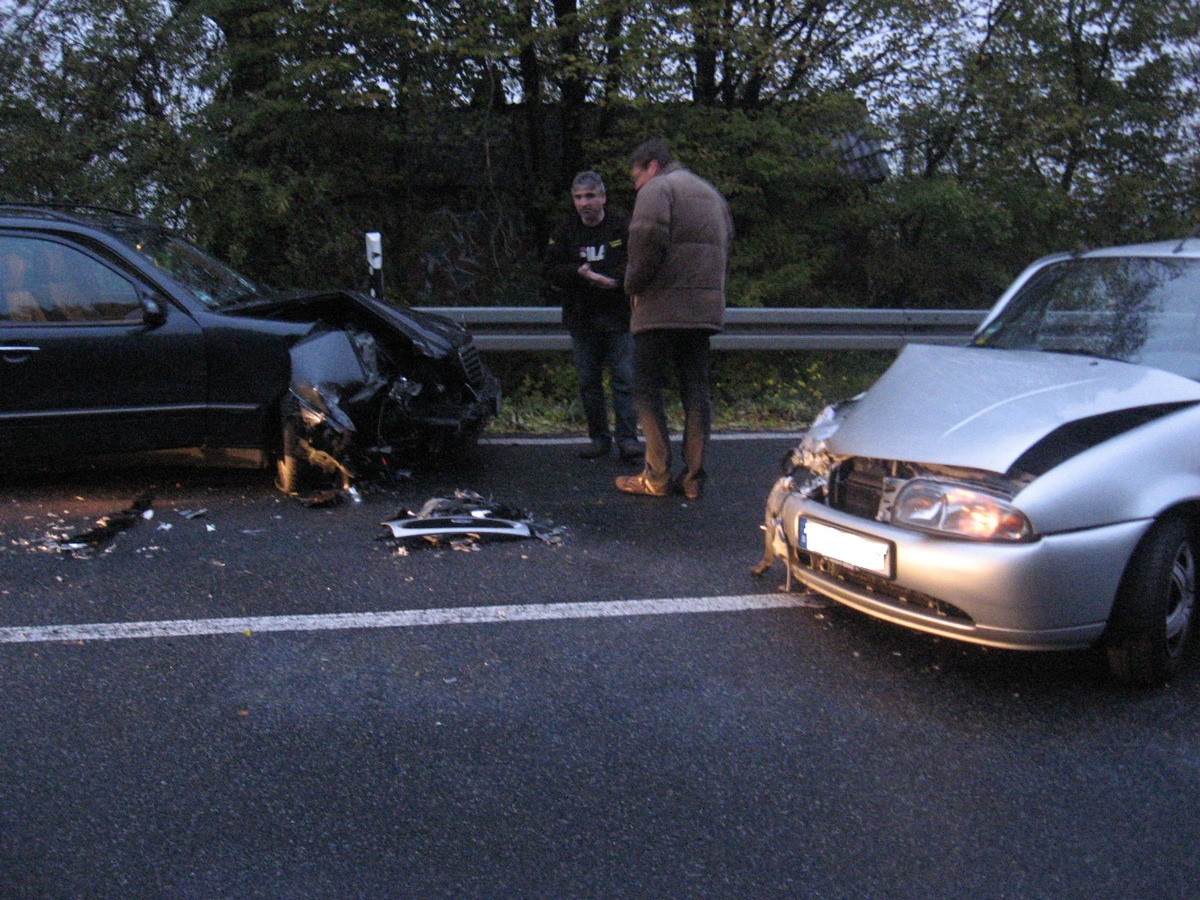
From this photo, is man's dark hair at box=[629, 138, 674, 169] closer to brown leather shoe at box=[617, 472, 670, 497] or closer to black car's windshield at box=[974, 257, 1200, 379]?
brown leather shoe at box=[617, 472, 670, 497]

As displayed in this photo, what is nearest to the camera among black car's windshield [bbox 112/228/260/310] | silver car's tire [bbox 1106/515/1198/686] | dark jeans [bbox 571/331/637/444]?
silver car's tire [bbox 1106/515/1198/686]

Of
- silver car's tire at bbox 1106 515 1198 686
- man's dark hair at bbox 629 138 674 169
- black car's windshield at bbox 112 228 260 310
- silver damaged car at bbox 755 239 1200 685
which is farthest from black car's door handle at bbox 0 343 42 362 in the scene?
silver car's tire at bbox 1106 515 1198 686

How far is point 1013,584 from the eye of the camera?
3.45 meters

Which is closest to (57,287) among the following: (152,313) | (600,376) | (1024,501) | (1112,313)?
(152,313)

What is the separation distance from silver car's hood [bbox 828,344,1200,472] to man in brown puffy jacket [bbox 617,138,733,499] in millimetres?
1528

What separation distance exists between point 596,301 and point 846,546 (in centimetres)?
349

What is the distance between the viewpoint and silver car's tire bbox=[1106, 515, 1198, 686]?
3551mm

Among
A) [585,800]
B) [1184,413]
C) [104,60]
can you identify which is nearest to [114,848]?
[585,800]

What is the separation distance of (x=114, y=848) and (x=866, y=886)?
1.83 meters

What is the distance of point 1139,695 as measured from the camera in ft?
12.0

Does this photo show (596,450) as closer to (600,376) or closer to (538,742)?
(600,376)

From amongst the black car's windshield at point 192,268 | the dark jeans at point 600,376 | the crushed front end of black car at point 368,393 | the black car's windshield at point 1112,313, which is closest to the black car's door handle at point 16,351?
the black car's windshield at point 192,268

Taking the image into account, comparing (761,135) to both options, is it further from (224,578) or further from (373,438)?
(224,578)

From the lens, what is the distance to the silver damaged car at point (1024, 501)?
137 inches
